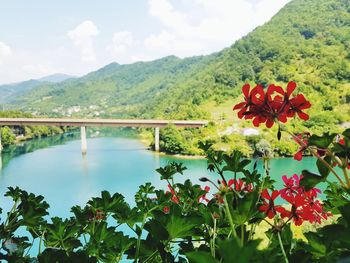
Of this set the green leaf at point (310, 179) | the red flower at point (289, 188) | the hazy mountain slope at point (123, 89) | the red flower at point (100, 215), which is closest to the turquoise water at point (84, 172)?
the red flower at point (100, 215)

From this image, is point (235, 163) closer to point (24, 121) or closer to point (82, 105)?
point (24, 121)

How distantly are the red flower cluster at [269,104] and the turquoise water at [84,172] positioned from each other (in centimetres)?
1287

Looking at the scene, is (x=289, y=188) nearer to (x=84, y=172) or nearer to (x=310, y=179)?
(x=310, y=179)

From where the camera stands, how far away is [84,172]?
20750 mm

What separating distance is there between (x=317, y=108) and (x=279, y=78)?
11.4 m

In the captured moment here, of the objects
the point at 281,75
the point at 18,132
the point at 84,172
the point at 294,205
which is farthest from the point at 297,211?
the point at 281,75

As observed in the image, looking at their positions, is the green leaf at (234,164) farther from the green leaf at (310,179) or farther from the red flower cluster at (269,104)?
the green leaf at (310,179)

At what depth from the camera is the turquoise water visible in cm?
1606

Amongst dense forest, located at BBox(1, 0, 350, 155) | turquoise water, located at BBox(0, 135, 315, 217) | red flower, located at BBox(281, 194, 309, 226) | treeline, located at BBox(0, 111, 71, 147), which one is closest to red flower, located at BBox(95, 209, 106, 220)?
red flower, located at BBox(281, 194, 309, 226)

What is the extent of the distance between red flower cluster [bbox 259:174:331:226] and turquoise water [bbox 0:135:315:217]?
12661 mm

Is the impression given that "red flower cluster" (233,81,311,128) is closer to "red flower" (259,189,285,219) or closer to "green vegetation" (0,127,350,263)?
"green vegetation" (0,127,350,263)

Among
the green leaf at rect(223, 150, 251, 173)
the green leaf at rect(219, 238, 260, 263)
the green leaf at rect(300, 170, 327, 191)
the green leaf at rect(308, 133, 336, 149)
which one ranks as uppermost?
the green leaf at rect(308, 133, 336, 149)

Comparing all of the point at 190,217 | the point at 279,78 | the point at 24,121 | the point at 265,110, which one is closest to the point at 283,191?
the point at 265,110

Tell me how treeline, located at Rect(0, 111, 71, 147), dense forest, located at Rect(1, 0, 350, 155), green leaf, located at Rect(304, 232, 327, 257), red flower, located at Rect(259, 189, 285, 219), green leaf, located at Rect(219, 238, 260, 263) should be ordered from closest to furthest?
green leaf, located at Rect(219, 238, 260, 263) → green leaf, located at Rect(304, 232, 327, 257) → red flower, located at Rect(259, 189, 285, 219) → dense forest, located at Rect(1, 0, 350, 155) → treeline, located at Rect(0, 111, 71, 147)
